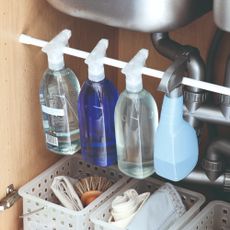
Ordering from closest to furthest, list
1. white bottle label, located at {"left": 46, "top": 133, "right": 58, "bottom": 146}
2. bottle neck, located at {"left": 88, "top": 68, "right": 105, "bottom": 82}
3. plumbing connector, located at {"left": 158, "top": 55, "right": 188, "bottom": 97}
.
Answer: plumbing connector, located at {"left": 158, "top": 55, "right": 188, "bottom": 97} → bottle neck, located at {"left": 88, "top": 68, "right": 105, "bottom": 82} → white bottle label, located at {"left": 46, "top": 133, "right": 58, "bottom": 146}

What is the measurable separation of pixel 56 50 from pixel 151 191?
436mm

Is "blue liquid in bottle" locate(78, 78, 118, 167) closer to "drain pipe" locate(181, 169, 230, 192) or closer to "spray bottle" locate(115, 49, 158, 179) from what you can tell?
"spray bottle" locate(115, 49, 158, 179)

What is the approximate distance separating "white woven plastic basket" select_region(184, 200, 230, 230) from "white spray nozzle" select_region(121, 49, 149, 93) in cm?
33

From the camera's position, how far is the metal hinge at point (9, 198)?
55.4 inches

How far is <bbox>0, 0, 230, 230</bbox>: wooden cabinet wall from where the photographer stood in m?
1.31

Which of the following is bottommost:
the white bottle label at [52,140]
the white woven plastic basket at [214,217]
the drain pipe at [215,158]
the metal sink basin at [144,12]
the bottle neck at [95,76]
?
the white woven plastic basket at [214,217]

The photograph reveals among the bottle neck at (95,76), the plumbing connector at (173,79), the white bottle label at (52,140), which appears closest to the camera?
the plumbing connector at (173,79)

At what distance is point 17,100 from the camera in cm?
137

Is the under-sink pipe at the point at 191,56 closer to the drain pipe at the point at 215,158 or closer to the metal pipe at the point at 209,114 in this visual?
the metal pipe at the point at 209,114

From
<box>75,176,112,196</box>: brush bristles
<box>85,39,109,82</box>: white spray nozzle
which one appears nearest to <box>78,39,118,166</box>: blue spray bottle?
<box>85,39,109,82</box>: white spray nozzle

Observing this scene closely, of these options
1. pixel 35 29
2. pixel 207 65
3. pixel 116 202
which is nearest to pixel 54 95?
pixel 35 29

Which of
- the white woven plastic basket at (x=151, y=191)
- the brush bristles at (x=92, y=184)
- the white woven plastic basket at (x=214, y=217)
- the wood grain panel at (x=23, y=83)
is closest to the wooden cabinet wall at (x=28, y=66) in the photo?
the wood grain panel at (x=23, y=83)

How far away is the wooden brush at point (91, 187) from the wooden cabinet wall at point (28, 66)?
126 mm

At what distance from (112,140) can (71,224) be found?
212 mm
